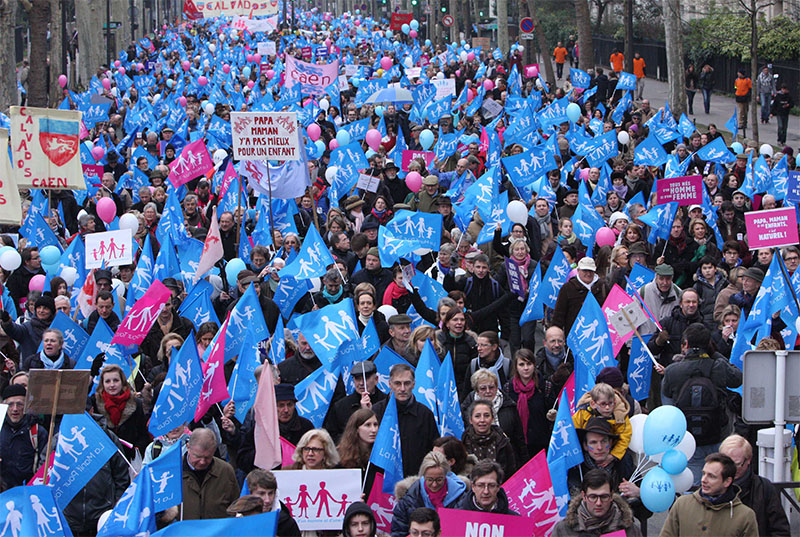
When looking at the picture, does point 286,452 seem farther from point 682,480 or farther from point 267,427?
point 682,480

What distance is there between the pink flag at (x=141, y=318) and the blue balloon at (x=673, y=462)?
4.16m

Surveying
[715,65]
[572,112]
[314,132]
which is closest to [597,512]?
[314,132]

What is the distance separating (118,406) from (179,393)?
1.77ft

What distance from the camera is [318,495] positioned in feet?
22.0

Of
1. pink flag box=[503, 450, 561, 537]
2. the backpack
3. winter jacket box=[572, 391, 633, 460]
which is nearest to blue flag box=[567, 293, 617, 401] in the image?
the backpack

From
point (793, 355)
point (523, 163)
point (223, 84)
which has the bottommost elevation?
point (793, 355)

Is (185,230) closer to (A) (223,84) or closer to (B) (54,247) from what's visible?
(B) (54,247)

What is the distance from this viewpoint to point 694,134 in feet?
59.1

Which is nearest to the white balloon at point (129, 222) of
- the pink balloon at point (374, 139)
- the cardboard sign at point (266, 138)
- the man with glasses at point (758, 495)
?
the cardboard sign at point (266, 138)

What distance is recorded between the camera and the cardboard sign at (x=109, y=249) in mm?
11078

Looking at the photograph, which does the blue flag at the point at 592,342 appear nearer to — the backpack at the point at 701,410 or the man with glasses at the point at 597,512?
the backpack at the point at 701,410

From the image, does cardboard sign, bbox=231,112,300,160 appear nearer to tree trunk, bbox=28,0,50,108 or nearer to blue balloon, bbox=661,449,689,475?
blue balloon, bbox=661,449,689,475

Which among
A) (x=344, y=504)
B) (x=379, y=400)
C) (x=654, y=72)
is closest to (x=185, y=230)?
(x=379, y=400)

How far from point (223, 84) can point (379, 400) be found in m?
23.6
